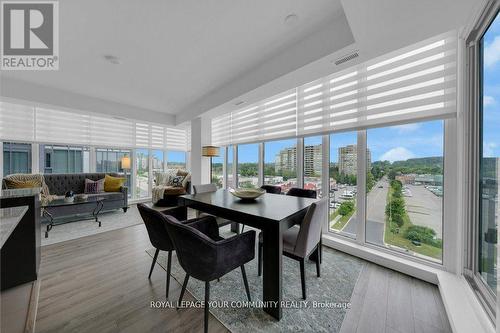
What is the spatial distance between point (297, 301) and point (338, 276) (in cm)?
67

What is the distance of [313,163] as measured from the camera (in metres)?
3.15

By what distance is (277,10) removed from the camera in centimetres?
183

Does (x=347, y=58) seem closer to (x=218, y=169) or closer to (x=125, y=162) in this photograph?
(x=218, y=169)

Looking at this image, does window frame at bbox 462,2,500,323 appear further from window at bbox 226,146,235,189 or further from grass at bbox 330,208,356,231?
window at bbox 226,146,235,189

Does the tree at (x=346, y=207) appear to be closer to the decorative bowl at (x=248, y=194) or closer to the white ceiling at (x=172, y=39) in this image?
the decorative bowl at (x=248, y=194)

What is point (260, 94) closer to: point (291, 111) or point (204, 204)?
point (291, 111)

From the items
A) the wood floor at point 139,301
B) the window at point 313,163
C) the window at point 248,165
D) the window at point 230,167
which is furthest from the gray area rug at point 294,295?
the window at point 230,167

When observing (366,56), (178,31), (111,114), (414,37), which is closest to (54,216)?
(111,114)

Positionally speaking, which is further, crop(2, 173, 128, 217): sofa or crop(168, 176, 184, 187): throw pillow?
crop(168, 176, 184, 187): throw pillow

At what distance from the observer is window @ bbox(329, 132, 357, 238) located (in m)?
2.68

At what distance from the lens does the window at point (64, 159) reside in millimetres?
4387

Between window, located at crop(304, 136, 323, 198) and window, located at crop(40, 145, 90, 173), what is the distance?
5839mm

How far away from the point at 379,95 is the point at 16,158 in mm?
7126

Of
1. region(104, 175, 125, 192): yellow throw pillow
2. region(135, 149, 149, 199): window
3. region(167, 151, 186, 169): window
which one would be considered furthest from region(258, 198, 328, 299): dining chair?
region(167, 151, 186, 169): window
